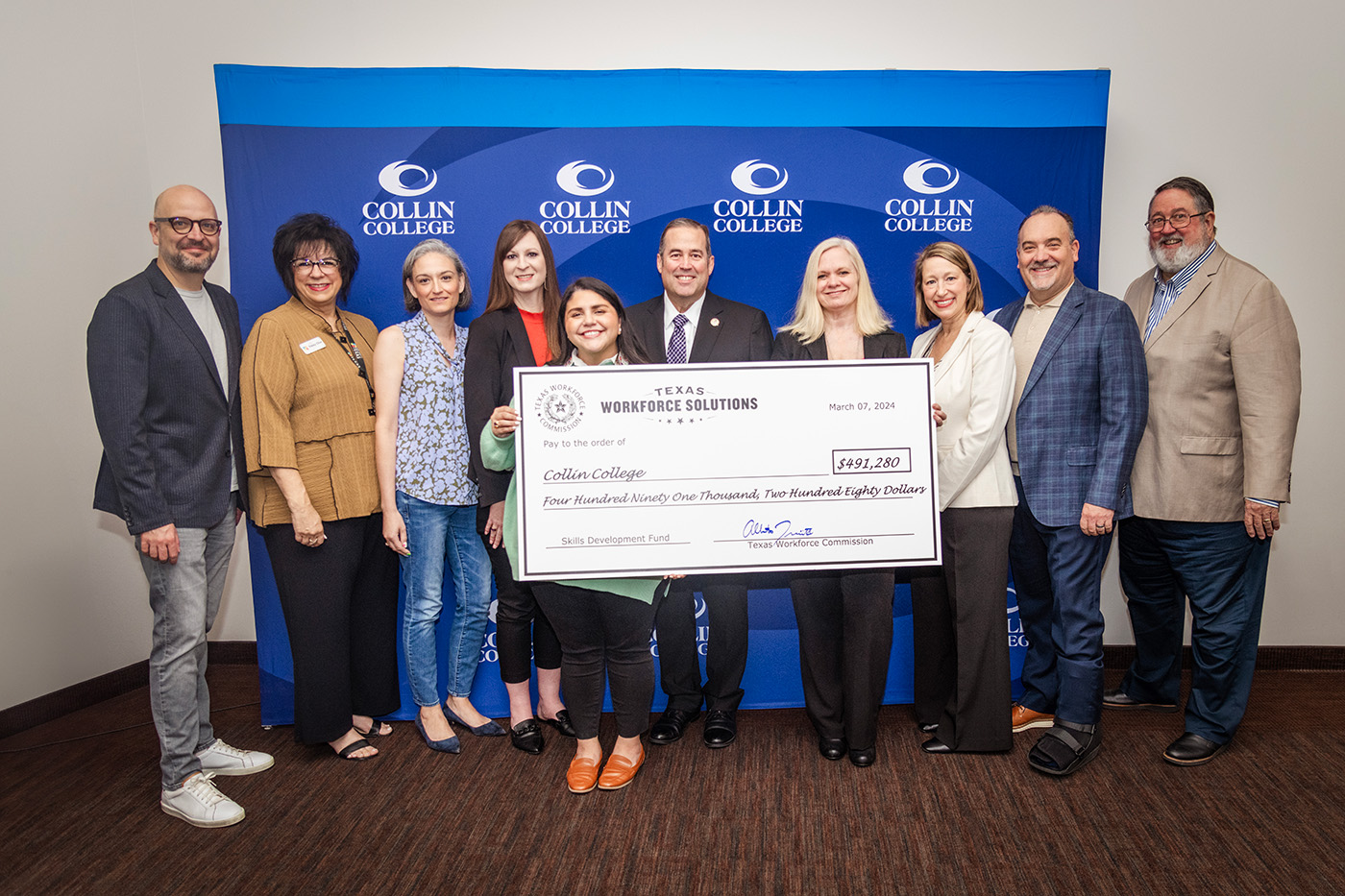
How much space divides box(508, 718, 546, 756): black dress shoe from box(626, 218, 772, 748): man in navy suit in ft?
1.37

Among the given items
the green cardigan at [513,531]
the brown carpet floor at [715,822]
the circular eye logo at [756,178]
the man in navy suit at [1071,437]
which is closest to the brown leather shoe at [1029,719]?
the brown carpet floor at [715,822]

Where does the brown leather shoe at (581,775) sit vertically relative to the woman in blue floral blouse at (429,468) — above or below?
below

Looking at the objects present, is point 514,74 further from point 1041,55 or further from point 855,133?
point 1041,55

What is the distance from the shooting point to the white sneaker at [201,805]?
7.61 feet

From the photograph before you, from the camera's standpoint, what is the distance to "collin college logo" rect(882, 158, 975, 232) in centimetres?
294

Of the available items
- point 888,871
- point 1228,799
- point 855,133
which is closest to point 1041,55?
point 855,133

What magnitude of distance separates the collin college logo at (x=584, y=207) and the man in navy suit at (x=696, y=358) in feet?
1.20

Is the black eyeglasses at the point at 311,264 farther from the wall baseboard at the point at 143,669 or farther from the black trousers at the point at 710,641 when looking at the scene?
the wall baseboard at the point at 143,669

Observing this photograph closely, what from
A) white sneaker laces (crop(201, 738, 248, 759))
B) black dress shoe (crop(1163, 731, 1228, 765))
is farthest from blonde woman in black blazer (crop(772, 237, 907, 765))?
white sneaker laces (crop(201, 738, 248, 759))

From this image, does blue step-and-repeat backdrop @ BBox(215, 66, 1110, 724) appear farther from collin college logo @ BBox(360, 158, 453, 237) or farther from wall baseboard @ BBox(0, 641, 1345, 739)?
wall baseboard @ BBox(0, 641, 1345, 739)

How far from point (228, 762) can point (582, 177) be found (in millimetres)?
2517

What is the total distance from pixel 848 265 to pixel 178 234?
218cm

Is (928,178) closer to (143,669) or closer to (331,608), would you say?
(331,608)

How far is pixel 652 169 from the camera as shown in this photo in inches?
115
